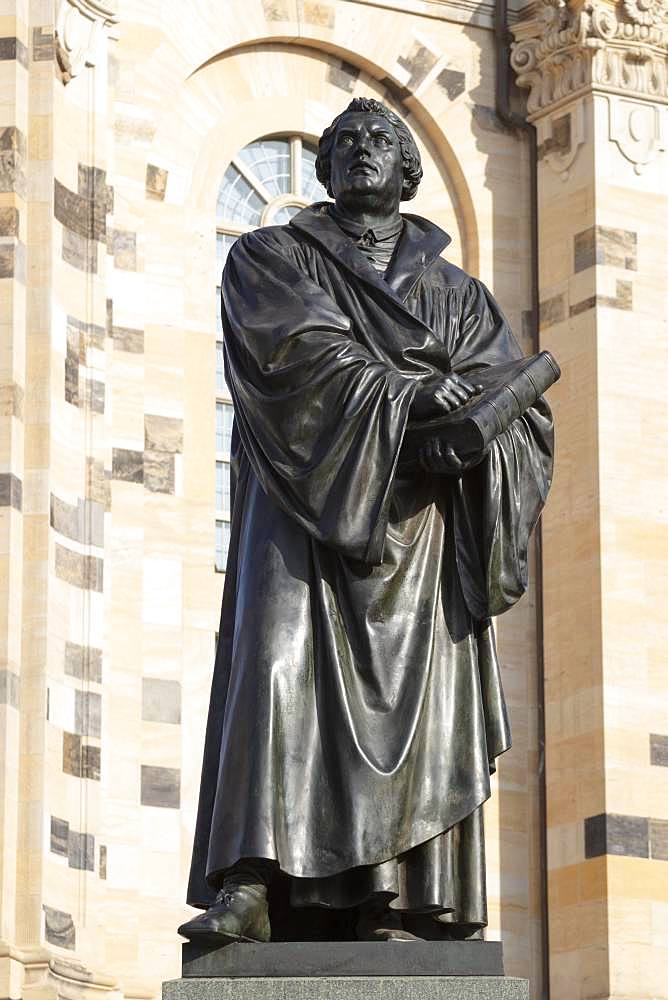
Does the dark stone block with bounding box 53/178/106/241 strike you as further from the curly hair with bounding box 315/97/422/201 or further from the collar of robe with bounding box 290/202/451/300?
the collar of robe with bounding box 290/202/451/300

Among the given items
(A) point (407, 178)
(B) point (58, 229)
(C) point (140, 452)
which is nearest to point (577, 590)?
(C) point (140, 452)

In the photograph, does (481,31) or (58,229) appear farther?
(481,31)

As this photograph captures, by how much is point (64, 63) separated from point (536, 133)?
3844 mm

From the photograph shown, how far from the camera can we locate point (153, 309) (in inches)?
705

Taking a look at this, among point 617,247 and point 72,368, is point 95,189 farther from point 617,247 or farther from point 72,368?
point 617,247

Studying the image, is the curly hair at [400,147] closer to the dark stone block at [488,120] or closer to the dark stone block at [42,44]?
the dark stone block at [42,44]

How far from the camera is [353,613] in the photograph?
23.3 ft

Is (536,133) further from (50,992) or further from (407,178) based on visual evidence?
(407,178)

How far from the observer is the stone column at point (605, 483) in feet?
57.4

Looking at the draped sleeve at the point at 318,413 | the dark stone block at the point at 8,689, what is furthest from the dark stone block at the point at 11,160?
the draped sleeve at the point at 318,413

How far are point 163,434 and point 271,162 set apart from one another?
217 centimetres

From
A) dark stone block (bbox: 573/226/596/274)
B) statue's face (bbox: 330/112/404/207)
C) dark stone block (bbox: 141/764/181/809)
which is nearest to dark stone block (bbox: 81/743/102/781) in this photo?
dark stone block (bbox: 141/764/181/809)

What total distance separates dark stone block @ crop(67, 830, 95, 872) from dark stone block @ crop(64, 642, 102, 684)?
0.86 meters

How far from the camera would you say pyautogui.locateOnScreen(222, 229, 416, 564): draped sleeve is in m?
7.06
